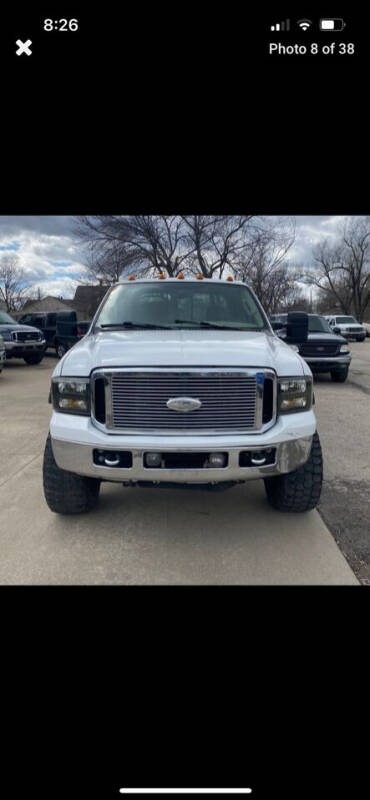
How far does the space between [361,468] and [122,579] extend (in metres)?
2.94

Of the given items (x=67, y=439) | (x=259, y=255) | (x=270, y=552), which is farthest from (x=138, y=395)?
(x=259, y=255)

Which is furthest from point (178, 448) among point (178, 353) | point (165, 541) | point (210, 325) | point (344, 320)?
point (344, 320)

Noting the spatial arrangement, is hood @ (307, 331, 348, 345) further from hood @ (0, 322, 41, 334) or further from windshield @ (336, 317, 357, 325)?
windshield @ (336, 317, 357, 325)

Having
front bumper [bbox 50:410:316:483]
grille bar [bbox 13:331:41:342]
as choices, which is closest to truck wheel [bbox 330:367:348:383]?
front bumper [bbox 50:410:316:483]

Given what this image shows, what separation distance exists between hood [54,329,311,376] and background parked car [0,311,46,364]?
11404 millimetres

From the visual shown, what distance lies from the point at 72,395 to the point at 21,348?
11969mm

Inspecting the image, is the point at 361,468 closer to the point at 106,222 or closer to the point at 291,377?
the point at 291,377

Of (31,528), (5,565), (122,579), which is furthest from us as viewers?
(31,528)

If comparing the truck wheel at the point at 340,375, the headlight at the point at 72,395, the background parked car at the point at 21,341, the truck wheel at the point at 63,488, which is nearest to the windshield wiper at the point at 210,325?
the headlight at the point at 72,395

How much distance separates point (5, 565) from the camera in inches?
108

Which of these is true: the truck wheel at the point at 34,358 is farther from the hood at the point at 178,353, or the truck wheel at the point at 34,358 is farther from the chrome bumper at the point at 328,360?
the hood at the point at 178,353

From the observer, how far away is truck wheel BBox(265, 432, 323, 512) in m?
3.22

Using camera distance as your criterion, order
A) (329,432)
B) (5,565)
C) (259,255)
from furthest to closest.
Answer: (259,255) → (329,432) → (5,565)

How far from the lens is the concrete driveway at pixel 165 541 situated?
2.62m
